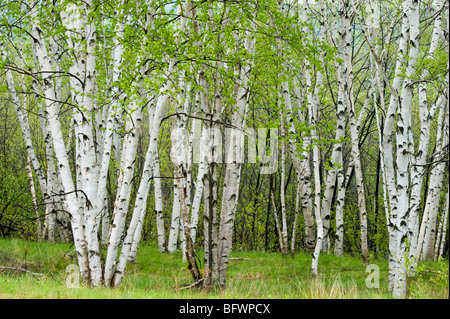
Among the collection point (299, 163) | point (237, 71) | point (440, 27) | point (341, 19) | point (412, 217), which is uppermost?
point (341, 19)

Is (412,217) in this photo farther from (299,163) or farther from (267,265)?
(299,163)

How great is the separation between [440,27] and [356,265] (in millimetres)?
6312

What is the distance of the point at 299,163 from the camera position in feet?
42.4

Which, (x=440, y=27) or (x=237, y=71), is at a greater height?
(x=440, y=27)

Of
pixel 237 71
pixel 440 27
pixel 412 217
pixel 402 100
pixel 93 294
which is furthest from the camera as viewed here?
pixel 440 27

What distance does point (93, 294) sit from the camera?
17.0ft

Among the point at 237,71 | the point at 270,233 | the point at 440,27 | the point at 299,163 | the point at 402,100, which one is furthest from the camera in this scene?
the point at 270,233

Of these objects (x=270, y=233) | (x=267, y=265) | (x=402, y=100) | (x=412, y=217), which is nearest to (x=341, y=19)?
(x=402, y=100)

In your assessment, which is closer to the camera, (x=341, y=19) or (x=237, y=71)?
(x=237, y=71)

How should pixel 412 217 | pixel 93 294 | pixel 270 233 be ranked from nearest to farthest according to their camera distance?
1. pixel 93 294
2. pixel 412 217
3. pixel 270 233

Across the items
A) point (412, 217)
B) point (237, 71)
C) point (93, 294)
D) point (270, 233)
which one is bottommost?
point (270, 233)
